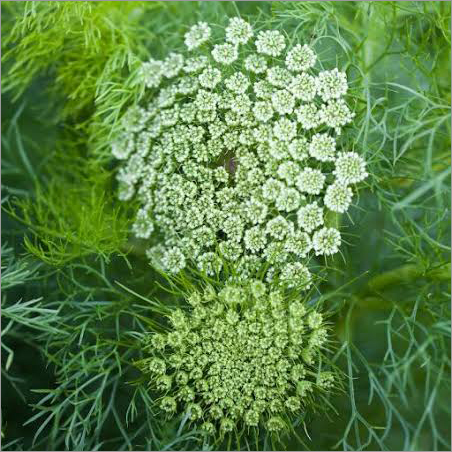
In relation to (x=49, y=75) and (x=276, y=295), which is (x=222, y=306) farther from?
(x=49, y=75)

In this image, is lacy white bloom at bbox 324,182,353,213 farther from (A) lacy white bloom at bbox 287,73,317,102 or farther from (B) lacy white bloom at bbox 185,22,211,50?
(B) lacy white bloom at bbox 185,22,211,50

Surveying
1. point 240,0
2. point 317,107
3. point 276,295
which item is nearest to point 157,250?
point 276,295

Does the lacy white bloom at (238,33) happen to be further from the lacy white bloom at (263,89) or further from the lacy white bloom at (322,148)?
the lacy white bloom at (322,148)

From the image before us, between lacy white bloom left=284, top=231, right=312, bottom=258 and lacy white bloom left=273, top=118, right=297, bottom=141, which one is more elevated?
lacy white bloom left=273, top=118, right=297, bottom=141

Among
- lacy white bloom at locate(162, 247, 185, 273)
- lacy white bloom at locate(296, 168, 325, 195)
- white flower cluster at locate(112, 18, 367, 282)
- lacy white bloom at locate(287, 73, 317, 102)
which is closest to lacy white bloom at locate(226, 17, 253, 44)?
white flower cluster at locate(112, 18, 367, 282)

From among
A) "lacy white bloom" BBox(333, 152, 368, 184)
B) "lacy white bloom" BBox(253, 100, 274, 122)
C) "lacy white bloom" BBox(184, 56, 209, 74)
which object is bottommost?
"lacy white bloom" BBox(333, 152, 368, 184)

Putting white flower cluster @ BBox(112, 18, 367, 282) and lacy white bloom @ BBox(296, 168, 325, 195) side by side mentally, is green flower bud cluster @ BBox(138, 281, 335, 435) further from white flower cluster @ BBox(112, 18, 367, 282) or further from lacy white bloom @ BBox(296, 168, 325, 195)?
lacy white bloom @ BBox(296, 168, 325, 195)

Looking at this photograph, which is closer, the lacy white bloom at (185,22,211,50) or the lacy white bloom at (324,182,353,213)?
the lacy white bloom at (324,182,353,213)

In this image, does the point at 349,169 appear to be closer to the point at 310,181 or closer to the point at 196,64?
the point at 310,181
